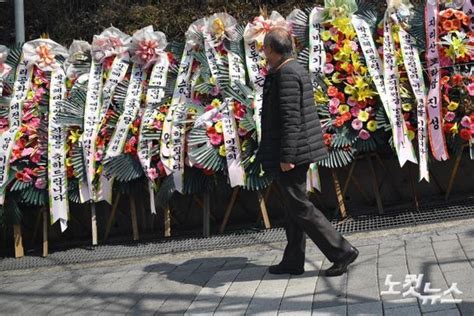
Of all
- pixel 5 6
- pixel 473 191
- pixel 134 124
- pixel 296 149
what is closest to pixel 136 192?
pixel 134 124

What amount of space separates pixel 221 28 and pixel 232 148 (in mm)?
1300

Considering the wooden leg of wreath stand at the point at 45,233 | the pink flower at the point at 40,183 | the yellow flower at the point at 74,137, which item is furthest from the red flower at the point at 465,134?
the wooden leg of wreath stand at the point at 45,233

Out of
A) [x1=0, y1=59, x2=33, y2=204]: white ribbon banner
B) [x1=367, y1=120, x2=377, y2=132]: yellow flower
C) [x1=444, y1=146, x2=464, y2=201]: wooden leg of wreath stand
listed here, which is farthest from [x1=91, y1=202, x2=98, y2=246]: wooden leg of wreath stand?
[x1=444, y1=146, x2=464, y2=201]: wooden leg of wreath stand

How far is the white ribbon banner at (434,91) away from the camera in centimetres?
568

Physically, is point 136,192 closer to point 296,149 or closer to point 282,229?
point 282,229

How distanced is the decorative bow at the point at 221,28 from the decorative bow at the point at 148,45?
579 mm

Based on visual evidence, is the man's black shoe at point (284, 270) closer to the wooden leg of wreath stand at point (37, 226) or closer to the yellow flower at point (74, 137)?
the yellow flower at point (74, 137)

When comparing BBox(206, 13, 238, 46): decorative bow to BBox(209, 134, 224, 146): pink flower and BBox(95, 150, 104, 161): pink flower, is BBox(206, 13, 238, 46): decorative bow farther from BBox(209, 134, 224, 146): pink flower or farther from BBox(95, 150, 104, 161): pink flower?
BBox(95, 150, 104, 161): pink flower

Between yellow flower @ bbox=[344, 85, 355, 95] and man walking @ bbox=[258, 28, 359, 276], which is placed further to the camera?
yellow flower @ bbox=[344, 85, 355, 95]

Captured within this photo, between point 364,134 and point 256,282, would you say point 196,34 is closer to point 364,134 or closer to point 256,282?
point 364,134

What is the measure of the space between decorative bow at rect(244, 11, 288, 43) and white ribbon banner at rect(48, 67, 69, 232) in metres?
2.22

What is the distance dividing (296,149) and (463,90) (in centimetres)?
234

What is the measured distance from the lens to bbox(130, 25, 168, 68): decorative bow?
6.42 metres

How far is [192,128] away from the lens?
20.0 feet
